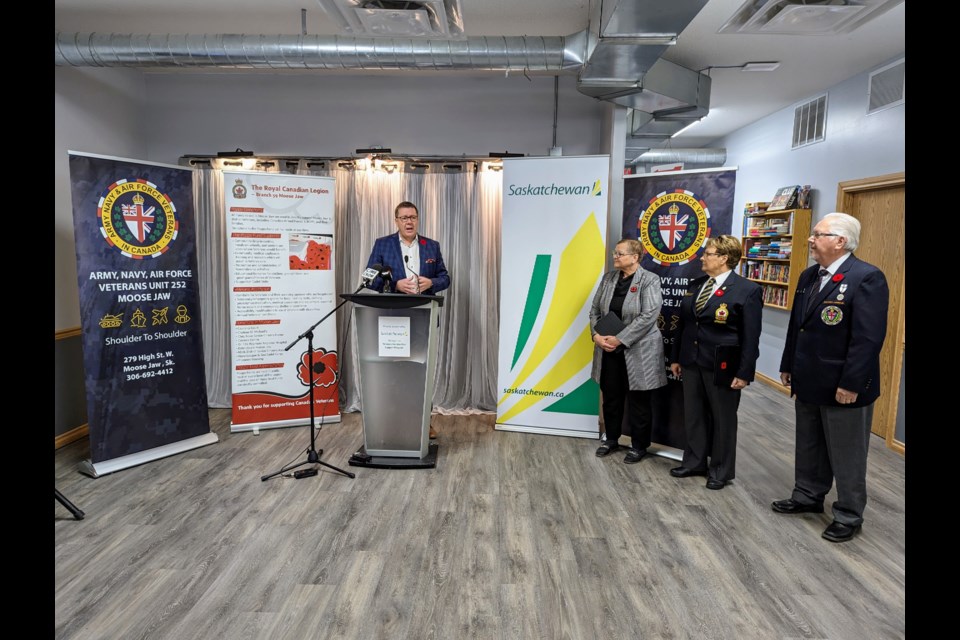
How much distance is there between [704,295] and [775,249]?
3.71m

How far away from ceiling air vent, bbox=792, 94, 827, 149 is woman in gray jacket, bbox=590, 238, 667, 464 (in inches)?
130

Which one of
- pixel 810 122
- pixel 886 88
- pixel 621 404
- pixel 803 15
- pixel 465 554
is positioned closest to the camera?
pixel 465 554

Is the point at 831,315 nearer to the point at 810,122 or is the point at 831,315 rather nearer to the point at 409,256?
the point at 409,256

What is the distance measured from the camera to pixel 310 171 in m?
4.76

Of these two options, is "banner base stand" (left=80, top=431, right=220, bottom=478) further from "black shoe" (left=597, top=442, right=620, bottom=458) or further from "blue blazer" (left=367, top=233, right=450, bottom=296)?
"black shoe" (left=597, top=442, right=620, bottom=458)

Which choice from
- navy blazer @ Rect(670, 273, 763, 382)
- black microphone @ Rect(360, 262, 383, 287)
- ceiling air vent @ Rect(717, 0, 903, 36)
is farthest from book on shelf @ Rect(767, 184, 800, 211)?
black microphone @ Rect(360, 262, 383, 287)

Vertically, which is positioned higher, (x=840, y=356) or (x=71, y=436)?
(x=840, y=356)

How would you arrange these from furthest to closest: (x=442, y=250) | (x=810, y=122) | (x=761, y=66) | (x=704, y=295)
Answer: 1. (x=810, y=122)
2. (x=442, y=250)
3. (x=761, y=66)
4. (x=704, y=295)

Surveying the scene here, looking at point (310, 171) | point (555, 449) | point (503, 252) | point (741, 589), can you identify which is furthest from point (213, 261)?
point (741, 589)

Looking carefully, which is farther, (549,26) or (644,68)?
(549,26)

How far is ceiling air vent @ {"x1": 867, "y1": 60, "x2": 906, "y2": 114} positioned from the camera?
421 cm

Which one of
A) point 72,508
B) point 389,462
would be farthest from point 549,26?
point 72,508

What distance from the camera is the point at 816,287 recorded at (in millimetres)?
2770
